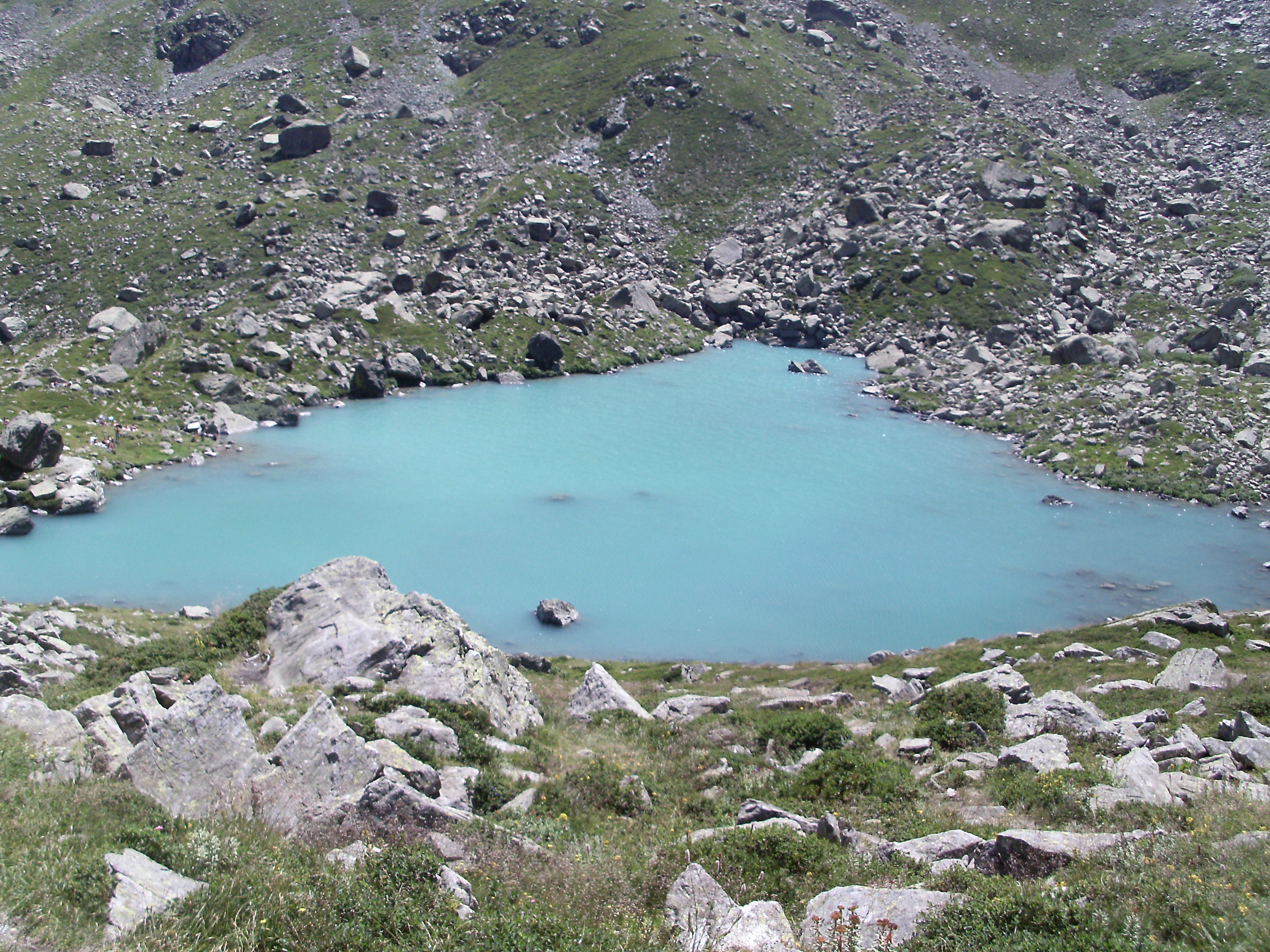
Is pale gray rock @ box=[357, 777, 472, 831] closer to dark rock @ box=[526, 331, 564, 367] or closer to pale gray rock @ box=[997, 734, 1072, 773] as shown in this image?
pale gray rock @ box=[997, 734, 1072, 773]

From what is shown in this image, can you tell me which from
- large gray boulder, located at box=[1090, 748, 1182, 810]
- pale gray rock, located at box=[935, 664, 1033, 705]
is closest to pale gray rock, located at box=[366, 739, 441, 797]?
large gray boulder, located at box=[1090, 748, 1182, 810]

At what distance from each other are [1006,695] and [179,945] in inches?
727

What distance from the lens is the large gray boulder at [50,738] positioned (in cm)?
1040

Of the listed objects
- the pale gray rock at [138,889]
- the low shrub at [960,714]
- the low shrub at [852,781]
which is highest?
the pale gray rock at [138,889]

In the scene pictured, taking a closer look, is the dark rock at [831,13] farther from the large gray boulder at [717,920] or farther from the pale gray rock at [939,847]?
the large gray boulder at [717,920]

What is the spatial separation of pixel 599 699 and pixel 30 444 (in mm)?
31552

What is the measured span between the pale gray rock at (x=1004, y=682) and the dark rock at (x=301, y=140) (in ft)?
316

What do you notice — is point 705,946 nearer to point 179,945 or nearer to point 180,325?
point 179,945

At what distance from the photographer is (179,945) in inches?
262

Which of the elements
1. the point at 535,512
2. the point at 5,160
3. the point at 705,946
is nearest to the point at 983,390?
the point at 535,512

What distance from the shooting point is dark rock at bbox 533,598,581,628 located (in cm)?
3075

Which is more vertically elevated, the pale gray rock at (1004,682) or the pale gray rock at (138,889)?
the pale gray rock at (138,889)

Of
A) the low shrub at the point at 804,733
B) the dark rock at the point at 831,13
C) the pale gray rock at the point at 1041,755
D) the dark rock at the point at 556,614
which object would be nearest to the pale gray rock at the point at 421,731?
the low shrub at the point at 804,733

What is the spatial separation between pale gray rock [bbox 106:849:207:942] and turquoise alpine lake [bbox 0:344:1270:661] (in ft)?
68.6
